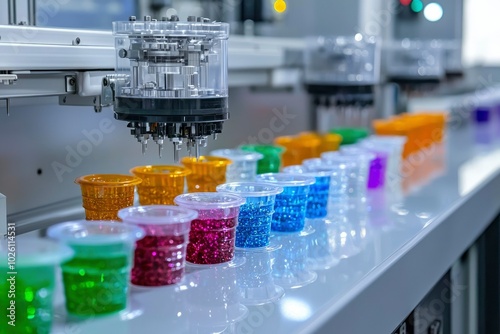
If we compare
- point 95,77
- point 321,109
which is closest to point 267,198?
point 95,77

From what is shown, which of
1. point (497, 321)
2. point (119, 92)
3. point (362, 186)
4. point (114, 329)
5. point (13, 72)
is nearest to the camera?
point (114, 329)

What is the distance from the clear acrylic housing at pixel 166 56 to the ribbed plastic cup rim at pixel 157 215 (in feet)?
0.68

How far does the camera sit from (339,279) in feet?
3.52

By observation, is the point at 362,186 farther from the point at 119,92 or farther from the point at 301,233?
the point at 119,92

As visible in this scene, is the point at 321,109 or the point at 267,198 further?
the point at 321,109

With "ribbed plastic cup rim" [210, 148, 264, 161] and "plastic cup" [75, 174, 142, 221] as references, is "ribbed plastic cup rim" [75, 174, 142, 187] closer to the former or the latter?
"plastic cup" [75, 174, 142, 221]

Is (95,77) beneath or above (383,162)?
above

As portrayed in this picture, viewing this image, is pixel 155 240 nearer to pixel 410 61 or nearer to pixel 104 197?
pixel 104 197

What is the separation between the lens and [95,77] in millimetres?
1304

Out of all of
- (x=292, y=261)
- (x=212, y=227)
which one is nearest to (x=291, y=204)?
(x=292, y=261)

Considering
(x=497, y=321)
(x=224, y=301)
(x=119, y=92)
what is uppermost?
(x=119, y=92)

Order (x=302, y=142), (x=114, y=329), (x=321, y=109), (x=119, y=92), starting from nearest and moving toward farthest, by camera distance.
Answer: (x=114, y=329) → (x=119, y=92) → (x=302, y=142) → (x=321, y=109)

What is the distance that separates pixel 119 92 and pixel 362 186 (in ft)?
2.36

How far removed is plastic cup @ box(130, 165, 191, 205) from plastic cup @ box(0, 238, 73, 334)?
0.50 meters
